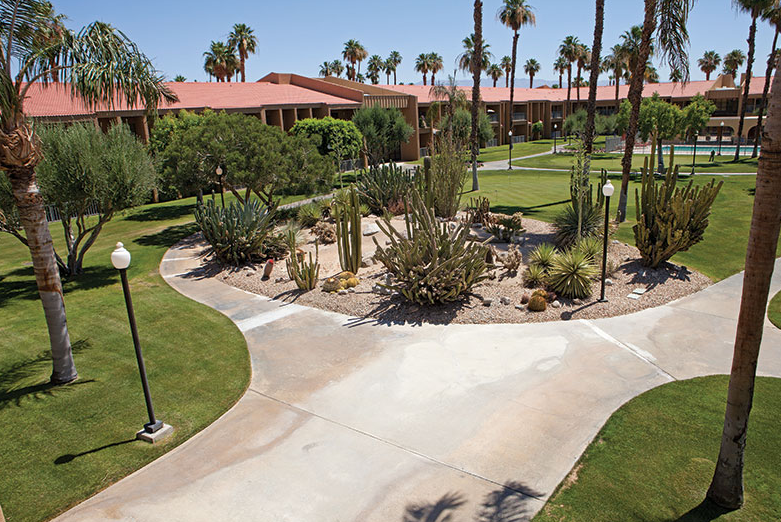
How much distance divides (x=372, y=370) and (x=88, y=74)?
739cm

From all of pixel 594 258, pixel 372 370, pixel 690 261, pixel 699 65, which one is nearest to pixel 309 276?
pixel 372 370

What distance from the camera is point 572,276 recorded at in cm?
1361

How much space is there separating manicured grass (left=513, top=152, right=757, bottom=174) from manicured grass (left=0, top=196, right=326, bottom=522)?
95.5 ft

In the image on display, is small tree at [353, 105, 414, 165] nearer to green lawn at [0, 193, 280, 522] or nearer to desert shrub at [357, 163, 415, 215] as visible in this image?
desert shrub at [357, 163, 415, 215]

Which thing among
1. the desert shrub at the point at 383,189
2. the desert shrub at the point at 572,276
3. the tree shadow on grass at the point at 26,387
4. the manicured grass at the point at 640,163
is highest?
the desert shrub at the point at 383,189

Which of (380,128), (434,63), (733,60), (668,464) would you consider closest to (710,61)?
(733,60)

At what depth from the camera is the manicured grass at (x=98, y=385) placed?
764cm

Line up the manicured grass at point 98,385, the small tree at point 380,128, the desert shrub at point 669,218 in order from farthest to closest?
the small tree at point 380,128, the desert shrub at point 669,218, the manicured grass at point 98,385

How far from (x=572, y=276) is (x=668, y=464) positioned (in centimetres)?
676

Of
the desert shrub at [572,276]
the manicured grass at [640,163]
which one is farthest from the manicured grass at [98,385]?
the manicured grass at [640,163]

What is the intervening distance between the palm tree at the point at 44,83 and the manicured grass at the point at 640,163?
1197 inches

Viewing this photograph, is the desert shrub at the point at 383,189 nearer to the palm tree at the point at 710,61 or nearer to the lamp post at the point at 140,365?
the lamp post at the point at 140,365

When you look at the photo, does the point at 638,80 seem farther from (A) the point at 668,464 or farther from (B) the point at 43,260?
(B) the point at 43,260

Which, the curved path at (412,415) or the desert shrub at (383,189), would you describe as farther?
the desert shrub at (383,189)
